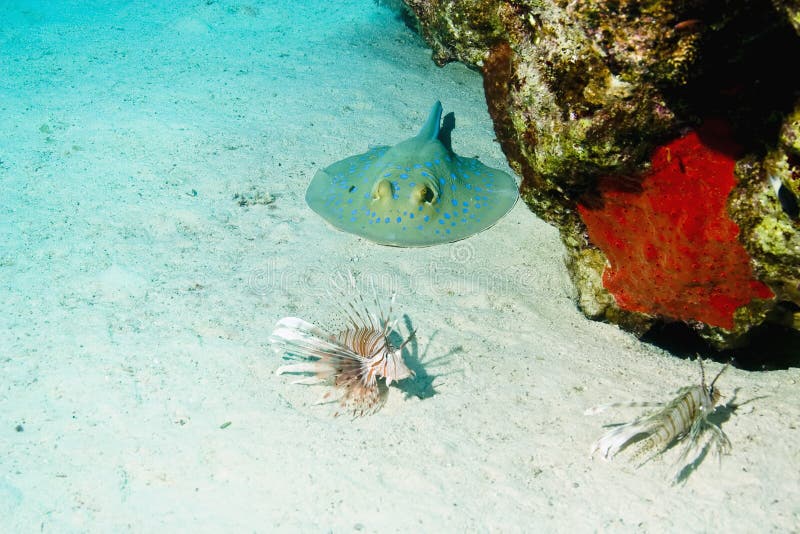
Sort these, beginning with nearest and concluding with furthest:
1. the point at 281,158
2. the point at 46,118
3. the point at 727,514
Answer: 1. the point at 727,514
2. the point at 281,158
3. the point at 46,118

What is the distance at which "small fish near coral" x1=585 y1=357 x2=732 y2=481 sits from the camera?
9.85ft

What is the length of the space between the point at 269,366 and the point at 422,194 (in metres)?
2.41

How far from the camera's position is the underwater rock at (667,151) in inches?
104

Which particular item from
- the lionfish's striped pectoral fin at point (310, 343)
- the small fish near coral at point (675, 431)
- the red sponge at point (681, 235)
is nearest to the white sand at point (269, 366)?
the small fish near coral at point (675, 431)

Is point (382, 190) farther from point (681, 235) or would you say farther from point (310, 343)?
point (681, 235)

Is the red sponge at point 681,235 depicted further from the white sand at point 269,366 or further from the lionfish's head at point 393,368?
the lionfish's head at point 393,368

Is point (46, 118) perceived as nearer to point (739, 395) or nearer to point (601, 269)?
point (601, 269)

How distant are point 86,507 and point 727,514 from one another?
3763 mm

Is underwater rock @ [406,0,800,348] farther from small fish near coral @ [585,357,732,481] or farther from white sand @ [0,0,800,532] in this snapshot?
small fish near coral @ [585,357,732,481]

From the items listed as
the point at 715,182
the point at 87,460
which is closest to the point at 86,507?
the point at 87,460

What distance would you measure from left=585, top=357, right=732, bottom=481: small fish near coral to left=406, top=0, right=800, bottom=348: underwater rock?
785mm

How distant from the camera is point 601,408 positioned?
3254mm

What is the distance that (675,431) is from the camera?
299 centimetres

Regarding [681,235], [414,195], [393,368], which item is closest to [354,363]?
[393,368]
